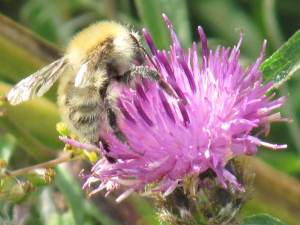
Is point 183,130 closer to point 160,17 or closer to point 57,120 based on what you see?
point 160,17

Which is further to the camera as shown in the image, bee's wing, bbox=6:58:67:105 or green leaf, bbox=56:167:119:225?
green leaf, bbox=56:167:119:225

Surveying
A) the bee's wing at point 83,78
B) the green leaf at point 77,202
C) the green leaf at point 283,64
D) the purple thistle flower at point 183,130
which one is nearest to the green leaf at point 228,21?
the green leaf at point 77,202

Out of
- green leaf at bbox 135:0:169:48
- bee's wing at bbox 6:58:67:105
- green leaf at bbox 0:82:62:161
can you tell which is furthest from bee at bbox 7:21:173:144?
green leaf at bbox 0:82:62:161

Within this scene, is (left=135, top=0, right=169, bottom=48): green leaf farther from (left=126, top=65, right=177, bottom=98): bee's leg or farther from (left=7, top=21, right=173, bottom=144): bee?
(left=126, top=65, right=177, bottom=98): bee's leg

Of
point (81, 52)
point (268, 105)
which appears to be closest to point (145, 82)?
point (81, 52)

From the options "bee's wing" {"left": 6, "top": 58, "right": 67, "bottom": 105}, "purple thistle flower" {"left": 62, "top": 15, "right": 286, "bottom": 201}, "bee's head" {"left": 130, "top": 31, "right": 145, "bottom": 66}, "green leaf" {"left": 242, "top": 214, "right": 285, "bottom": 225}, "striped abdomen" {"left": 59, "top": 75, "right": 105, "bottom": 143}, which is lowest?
"green leaf" {"left": 242, "top": 214, "right": 285, "bottom": 225}

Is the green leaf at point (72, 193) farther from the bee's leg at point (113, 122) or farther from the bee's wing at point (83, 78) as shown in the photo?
the bee's wing at point (83, 78)
